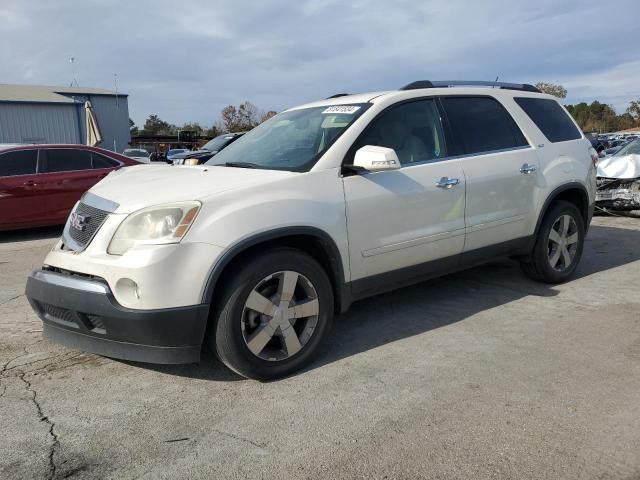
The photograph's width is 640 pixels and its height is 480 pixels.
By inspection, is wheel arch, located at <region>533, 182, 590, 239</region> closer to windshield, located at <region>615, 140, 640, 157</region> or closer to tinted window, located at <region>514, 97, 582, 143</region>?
tinted window, located at <region>514, 97, 582, 143</region>

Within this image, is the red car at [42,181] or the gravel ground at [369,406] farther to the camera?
the red car at [42,181]

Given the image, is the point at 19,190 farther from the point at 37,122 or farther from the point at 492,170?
the point at 37,122

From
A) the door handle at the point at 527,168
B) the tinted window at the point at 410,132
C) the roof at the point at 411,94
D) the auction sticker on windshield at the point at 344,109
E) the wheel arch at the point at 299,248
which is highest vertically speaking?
the roof at the point at 411,94

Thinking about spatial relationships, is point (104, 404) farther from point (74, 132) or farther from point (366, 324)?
point (74, 132)

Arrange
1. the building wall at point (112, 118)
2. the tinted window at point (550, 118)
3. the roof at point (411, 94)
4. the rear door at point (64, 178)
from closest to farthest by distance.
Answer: the roof at point (411, 94) → the tinted window at point (550, 118) → the rear door at point (64, 178) → the building wall at point (112, 118)

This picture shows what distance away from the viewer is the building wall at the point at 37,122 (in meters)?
29.0

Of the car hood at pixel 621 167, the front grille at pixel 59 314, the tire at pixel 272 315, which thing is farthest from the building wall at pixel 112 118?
the tire at pixel 272 315

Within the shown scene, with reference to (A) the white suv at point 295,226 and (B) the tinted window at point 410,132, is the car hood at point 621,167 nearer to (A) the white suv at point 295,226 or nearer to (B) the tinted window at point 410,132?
(A) the white suv at point 295,226

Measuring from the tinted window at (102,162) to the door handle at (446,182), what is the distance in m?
6.85

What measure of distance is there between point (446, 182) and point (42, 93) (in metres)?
34.4

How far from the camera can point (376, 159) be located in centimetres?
346

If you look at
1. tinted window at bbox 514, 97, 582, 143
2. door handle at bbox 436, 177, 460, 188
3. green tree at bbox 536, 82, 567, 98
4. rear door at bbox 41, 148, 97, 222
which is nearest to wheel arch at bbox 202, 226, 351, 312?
door handle at bbox 436, 177, 460, 188

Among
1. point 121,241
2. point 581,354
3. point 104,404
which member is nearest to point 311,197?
point 121,241

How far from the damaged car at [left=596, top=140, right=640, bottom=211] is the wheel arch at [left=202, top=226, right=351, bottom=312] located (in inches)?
297
